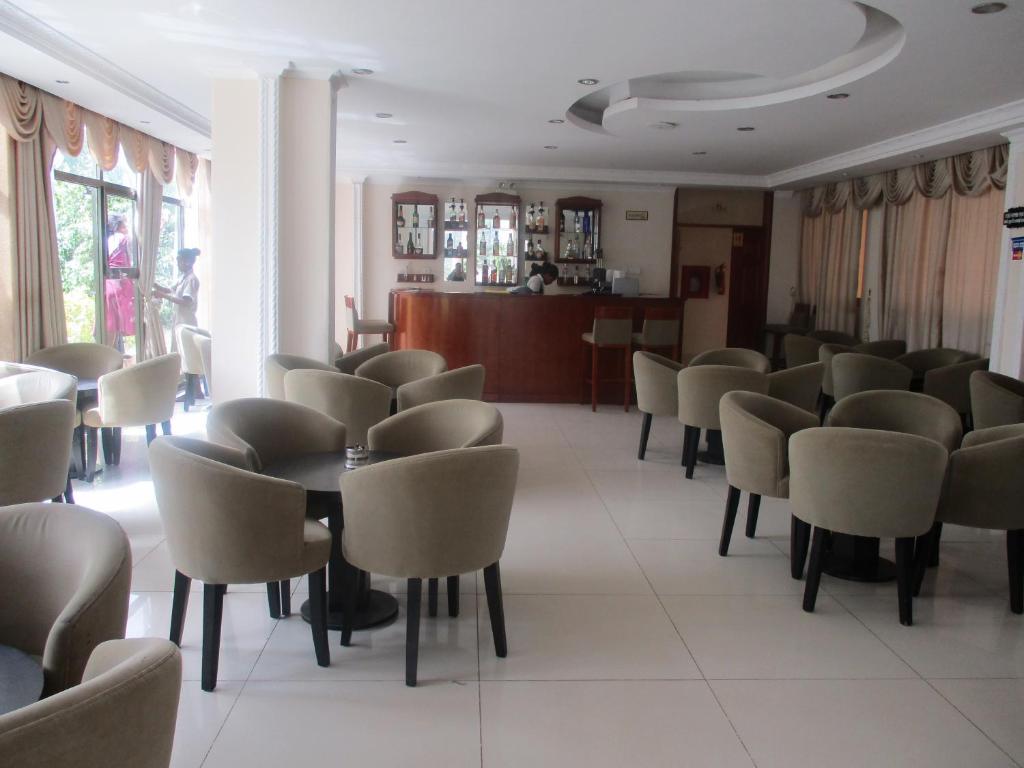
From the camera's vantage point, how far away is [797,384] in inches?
236

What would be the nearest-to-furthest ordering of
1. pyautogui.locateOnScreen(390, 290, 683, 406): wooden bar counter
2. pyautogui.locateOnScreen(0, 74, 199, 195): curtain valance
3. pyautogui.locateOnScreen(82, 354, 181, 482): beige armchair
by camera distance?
pyautogui.locateOnScreen(82, 354, 181, 482): beige armchair < pyautogui.locateOnScreen(0, 74, 199, 195): curtain valance < pyautogui.locateOnScreen(390, 290, 683, 406): wooden bar counter

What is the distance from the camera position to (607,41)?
5.06 metres

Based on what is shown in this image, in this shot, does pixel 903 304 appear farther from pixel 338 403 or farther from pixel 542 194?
pixel 338 403

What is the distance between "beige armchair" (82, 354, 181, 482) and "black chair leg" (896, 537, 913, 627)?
191 inches

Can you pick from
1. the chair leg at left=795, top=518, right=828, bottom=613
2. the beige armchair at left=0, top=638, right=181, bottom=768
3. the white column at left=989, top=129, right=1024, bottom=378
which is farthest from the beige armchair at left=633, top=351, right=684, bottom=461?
the beige armchair at left=0, top=638, right=181, bottom=768

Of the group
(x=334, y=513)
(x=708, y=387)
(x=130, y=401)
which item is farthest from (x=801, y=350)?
(x=334, y=513)

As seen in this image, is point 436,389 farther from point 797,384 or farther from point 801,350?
point 801,350

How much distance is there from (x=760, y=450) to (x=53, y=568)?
3224mm

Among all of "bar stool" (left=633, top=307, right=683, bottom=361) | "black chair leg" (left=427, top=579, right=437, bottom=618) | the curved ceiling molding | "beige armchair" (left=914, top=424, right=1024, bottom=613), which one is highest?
the curved ceiling molding

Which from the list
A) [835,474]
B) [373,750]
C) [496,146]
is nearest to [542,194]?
[496,146]

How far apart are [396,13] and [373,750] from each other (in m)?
3.85

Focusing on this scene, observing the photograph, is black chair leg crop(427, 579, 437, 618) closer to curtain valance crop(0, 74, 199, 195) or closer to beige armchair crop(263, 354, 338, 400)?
beige armchair crop(263, 354, 338, 400)

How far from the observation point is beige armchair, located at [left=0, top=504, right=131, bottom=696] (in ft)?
6.21

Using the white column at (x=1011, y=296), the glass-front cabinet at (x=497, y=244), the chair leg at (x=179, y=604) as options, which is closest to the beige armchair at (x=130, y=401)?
the chair leg at (x=179, y=604)
